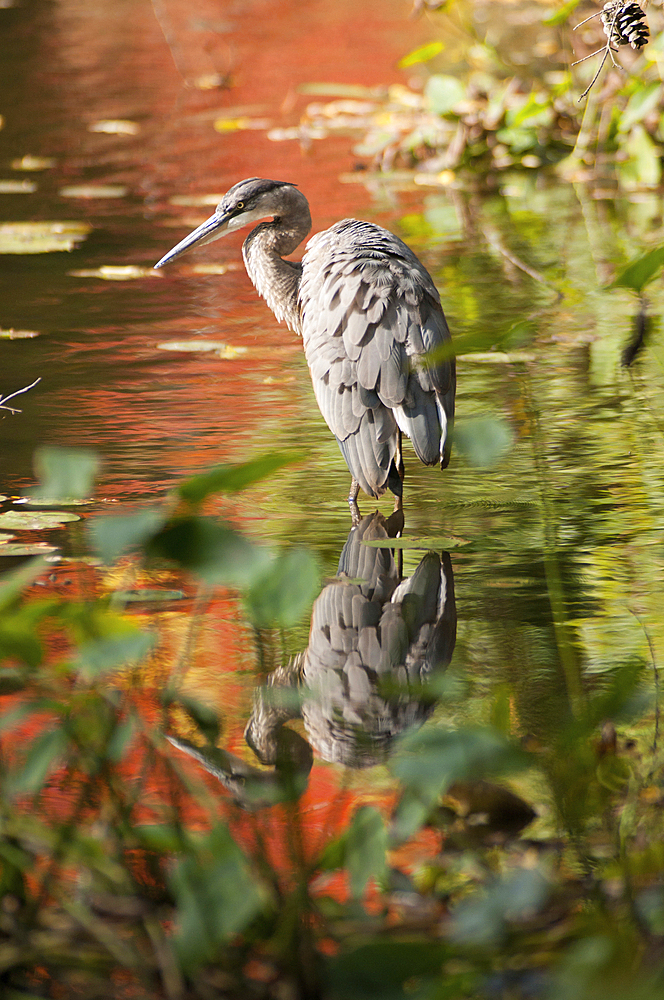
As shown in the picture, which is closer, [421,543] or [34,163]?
[421,543]

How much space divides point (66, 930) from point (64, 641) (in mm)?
1200

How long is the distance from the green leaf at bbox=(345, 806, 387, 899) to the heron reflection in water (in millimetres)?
139

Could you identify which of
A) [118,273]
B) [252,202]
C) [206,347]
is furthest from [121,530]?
[118,273]

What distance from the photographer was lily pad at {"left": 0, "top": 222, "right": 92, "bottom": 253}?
20.9ft

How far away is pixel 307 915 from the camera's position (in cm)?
152

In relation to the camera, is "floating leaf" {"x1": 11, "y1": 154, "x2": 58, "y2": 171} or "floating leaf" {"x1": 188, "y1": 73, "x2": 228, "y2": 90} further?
"floating leaf" {"x1": 188, "y1": 73, "x2": 228, "y2": 90}

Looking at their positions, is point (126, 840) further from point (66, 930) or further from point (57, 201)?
point (57, 201)

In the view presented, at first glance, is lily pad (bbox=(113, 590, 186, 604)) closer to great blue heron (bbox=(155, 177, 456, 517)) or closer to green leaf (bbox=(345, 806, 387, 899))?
great blue heron (bbox=(155, 177, 456, 517))

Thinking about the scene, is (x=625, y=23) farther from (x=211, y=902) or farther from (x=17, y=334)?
(x=17, y=334)

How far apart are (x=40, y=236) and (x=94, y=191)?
1.18 meters

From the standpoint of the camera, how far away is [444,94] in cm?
761

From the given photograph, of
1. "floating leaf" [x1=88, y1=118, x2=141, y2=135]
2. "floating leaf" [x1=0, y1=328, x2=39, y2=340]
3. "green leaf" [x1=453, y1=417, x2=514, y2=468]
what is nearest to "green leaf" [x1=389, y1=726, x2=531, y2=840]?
"green leaf" [x1=453, y1=417, x2=514, y2=468]

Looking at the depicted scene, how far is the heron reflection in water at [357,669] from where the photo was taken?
219 cm

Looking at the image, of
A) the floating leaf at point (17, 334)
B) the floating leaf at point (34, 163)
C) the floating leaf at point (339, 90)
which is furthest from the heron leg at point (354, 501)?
the floating leaf at point (339, 90)
